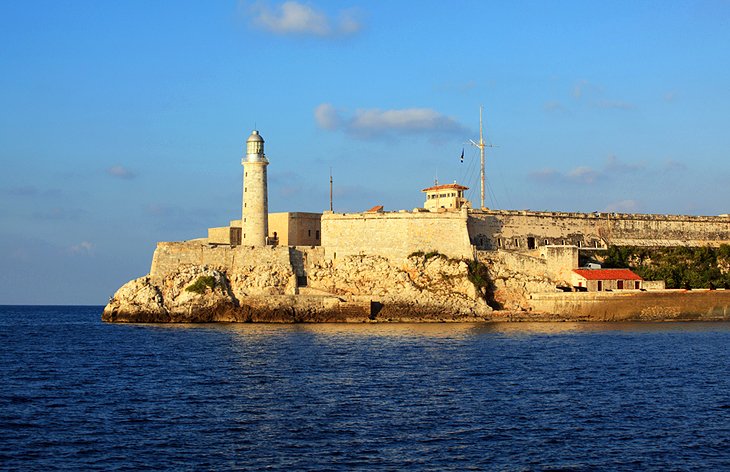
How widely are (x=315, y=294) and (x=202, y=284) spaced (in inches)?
228

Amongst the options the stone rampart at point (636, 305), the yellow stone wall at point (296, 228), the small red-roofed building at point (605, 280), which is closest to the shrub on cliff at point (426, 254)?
the stone rampart at point (636, 305)

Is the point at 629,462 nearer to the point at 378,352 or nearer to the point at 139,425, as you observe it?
the point at 139,425

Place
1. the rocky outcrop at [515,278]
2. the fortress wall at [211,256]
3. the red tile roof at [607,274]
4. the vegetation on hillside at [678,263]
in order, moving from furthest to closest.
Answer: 1. the vegetation on hillside at [678,263]
2. the red tile roof at [607,274]
3. the fortress wall at [211,256]
4. the rocky outcrop at [515,278]

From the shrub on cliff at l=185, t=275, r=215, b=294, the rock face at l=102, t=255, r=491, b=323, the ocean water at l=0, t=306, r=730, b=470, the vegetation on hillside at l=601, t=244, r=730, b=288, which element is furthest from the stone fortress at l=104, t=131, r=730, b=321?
the ocean water at l=0, t=306, r=730, b=470

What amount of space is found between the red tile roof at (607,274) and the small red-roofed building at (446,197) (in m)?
8.33

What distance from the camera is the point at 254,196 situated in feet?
167

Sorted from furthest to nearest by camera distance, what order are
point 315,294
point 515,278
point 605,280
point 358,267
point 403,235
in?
point 403,235
point 605,280
point 515,278
point 358,267
point 315,294

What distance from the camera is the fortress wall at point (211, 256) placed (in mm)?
49562

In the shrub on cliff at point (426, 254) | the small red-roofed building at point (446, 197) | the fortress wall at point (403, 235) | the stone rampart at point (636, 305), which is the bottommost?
the stone rampart at point (636, 305)

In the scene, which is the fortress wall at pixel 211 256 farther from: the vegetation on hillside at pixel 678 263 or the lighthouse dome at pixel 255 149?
the vegetation on hillside at pixel 678 263

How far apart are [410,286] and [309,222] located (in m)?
9.76

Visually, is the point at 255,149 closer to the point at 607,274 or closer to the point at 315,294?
the point at 315,294

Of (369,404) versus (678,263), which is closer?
(369,404)

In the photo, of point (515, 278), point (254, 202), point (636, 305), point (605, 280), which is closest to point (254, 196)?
point (254, 202)
